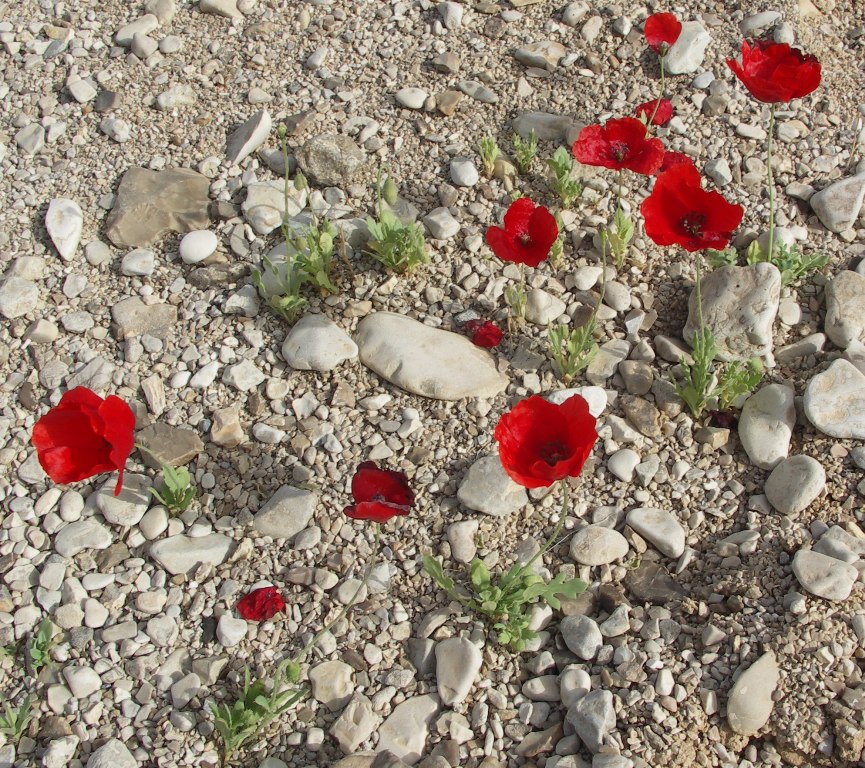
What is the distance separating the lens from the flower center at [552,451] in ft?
8.94

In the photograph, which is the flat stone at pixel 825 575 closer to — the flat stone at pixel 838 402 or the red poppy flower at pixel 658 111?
the flat stone at pixel 838 402

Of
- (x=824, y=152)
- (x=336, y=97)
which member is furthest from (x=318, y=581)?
(x=824, y=152)

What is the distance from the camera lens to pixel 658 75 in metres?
4.39

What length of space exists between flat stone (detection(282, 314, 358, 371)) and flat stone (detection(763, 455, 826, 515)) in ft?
5.17

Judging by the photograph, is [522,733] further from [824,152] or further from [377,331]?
[824,152]

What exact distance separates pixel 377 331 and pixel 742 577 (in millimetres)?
1566

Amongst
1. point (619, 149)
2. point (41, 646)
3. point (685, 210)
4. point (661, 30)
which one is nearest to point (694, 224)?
point (685, 210)

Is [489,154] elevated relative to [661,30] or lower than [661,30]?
lower

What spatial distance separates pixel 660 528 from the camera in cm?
312

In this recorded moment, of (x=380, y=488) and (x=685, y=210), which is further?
(x=685, y=210)

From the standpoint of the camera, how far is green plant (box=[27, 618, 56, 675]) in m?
2.93

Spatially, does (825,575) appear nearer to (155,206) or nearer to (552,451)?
(552,451)

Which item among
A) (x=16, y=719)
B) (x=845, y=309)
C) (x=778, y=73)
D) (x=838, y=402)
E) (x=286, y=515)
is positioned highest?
(x=778, y=73)

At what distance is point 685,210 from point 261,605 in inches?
75.0
